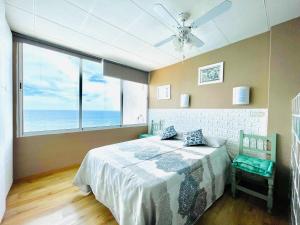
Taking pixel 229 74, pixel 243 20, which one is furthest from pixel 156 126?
pixel 243 20

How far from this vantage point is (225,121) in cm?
259

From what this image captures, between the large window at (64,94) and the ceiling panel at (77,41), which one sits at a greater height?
the ceiling panel at (77,41)

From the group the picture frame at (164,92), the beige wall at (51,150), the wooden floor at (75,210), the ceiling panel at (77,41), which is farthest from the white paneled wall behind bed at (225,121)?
the beige wall at (51,150)

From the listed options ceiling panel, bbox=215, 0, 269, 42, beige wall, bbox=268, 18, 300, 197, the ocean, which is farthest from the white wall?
beige wall, bbox=268, 18, 300, 197

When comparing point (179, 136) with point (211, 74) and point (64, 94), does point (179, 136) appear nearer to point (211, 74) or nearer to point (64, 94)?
point (211, 74)

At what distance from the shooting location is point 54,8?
166 cm

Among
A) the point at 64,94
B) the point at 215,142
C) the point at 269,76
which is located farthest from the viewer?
the point at 64,94

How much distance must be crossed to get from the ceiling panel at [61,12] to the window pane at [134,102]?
6.73 ft

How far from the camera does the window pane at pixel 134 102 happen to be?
3.97 metres

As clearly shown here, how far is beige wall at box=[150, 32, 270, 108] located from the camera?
219 cm

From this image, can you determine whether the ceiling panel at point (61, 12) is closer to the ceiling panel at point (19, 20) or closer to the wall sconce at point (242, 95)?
the ceiling panel at point (19, 20)

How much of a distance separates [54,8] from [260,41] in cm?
300

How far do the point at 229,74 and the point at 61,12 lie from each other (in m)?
2.79

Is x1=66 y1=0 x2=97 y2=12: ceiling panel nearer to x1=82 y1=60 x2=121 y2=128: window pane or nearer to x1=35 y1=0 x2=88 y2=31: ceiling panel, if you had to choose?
x1=35 y1=0 x2=88 y2=31: ceiling panel
